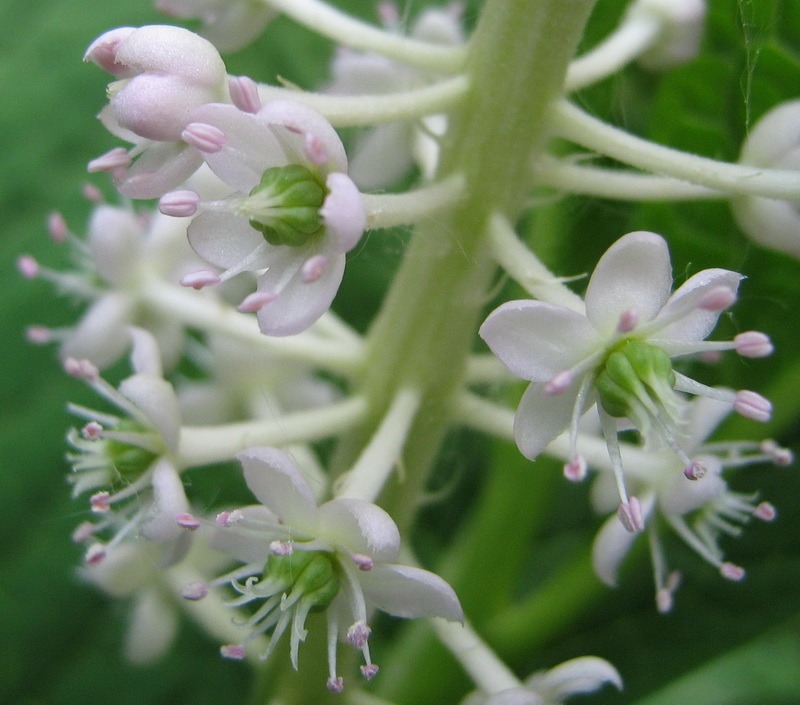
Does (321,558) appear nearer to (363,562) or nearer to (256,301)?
(363,562)

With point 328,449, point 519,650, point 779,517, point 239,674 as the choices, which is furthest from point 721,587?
point 239,674

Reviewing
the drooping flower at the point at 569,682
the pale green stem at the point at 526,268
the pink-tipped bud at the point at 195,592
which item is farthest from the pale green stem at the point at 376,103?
the drooping flower at the point at 569,682

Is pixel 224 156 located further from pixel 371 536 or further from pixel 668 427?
pixel 668 427

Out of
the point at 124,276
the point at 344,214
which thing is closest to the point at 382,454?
the point at 344,214

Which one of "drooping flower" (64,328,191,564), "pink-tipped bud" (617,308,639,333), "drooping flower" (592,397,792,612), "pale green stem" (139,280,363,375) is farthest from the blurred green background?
"pink-tipped bud" (617,308,639,333)

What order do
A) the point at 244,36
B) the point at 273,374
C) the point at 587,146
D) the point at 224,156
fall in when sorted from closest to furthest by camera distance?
the point at 224,156 < the point at 587,146 < the point at 244,36 < the point at 273,374
